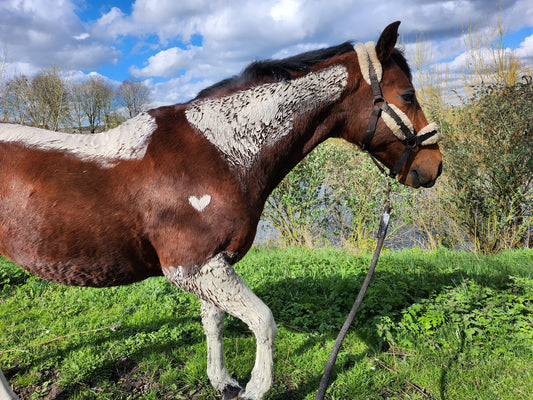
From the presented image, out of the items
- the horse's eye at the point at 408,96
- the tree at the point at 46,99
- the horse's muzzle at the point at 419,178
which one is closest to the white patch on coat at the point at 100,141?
the horse's eye at the point at 408,96

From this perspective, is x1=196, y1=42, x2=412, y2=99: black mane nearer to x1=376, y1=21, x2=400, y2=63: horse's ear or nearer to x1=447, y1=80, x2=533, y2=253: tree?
x1=376, y1=21, x2=400, y2=63: horse's ear

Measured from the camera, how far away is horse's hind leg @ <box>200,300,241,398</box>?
258 cm

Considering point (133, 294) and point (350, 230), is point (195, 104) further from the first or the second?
point (350, 230)

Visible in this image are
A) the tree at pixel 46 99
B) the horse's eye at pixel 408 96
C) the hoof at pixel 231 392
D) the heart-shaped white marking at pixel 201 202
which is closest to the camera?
the heart-shaped white marking at pixel 201 202

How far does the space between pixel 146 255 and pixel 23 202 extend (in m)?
0.76

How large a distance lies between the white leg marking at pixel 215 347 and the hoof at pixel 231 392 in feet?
0.07

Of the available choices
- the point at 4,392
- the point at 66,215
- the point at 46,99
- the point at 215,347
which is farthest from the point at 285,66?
the point at 46,99

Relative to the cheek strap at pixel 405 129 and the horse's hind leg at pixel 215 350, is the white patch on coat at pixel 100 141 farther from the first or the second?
the cheek strap at pixel 405 129

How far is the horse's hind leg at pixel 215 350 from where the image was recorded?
8.45 ft

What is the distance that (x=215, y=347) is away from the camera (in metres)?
2.60

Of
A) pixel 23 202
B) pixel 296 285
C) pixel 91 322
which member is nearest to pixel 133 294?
pixel 91 322

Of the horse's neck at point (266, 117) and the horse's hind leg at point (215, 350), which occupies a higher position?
the horse's neck at point (266, 117)

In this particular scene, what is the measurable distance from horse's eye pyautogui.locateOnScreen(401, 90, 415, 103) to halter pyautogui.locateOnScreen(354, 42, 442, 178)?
10 cm

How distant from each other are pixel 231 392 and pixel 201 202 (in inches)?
61.1
